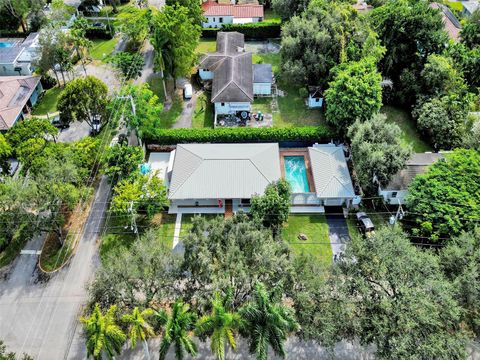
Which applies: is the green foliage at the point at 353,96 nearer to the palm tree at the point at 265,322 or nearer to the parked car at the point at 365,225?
the parked car at the point at 365,225

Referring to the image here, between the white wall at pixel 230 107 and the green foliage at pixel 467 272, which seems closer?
the green foliage at pixel 467 272

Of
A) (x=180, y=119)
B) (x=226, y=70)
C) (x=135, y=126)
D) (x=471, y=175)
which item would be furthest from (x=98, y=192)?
(x=471, y=175)

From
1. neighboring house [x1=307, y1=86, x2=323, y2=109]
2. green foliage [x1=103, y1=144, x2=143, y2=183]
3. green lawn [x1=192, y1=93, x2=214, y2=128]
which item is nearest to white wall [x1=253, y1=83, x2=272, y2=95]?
neighboring house [x1=307, y1=86, x2=323, y2=109]

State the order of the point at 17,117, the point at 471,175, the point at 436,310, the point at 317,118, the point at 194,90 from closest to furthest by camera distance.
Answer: the point at 436,310 → the point at 471,175 → the point at 17,117 → the point at 317,118 → the point at 194,90

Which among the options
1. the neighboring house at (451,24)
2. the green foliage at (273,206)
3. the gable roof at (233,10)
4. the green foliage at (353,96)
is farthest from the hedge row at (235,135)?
the neighboring house at (451,24)

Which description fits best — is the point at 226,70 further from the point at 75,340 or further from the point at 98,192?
the point at 75,340

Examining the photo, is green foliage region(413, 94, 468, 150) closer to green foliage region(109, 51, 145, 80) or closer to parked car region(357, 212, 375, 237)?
parked car region(357, 212, 375, 237)
